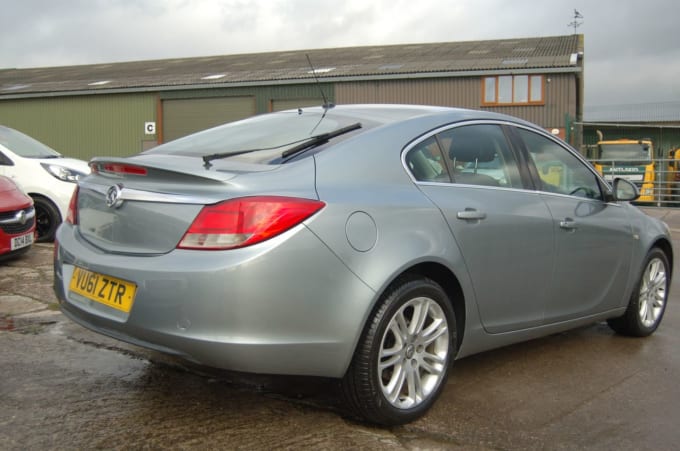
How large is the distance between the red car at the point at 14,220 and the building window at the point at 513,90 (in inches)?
861

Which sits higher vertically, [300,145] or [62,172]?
[300,145]

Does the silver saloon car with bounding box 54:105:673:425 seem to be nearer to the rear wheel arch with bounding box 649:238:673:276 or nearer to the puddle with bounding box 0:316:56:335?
the rear wheel arch with bounding box 649:238:673:276

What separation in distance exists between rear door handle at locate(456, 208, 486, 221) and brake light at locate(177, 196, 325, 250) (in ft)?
3.03

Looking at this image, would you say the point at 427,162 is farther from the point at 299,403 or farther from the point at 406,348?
the point at 299,403

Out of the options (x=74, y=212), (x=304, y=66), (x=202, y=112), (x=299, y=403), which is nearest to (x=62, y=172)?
(x=74, y=212)

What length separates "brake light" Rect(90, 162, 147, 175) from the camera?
2977 mm

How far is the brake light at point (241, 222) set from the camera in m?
2.62

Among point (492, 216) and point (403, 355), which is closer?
point (403, 355)

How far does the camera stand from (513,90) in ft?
85.7

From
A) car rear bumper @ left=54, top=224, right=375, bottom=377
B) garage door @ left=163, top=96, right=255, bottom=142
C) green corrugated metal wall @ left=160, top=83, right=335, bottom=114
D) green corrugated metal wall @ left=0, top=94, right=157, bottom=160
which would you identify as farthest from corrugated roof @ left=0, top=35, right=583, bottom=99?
car rear bumper @ left=54, top=224, right=375, bottom=377

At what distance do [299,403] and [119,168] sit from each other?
4.51 ft

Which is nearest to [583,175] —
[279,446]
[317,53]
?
[279,446]

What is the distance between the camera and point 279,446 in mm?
2777

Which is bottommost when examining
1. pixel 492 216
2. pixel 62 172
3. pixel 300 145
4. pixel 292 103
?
pixel 492 216
